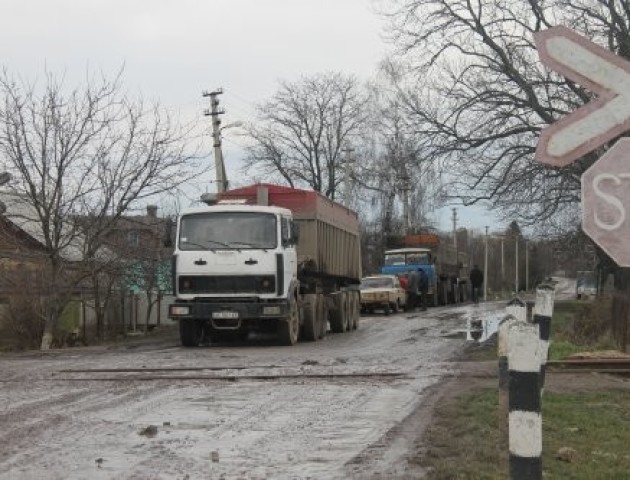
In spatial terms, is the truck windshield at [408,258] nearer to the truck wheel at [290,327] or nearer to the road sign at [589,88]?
the truck wheel at [290,327]

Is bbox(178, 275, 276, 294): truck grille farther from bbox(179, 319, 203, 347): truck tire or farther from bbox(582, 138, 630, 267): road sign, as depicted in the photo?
bbox(582, 138, 630, 267): road sign

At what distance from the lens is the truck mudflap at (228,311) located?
1775 cm

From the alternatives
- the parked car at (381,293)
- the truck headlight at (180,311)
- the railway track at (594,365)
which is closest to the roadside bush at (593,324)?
the railway track at (594,365)

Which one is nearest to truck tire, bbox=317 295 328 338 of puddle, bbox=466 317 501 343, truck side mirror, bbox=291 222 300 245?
truck side mirror, bbox=291 222 300 245

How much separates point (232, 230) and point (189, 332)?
8.52ft

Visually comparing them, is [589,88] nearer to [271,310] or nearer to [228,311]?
[271,310]

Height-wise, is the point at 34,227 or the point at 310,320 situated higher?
the point at 34,227

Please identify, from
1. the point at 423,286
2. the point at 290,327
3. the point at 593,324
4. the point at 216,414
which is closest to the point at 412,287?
the point at 423,286

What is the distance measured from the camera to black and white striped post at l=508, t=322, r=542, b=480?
12.8 ft

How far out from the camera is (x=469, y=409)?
29.0ft

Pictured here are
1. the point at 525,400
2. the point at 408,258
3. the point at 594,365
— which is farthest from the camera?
the point at 408,258

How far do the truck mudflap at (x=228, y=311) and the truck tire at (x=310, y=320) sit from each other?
79.4 inches

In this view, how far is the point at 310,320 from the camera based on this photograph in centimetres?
2014

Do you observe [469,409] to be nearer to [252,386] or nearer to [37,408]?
[252,386]
